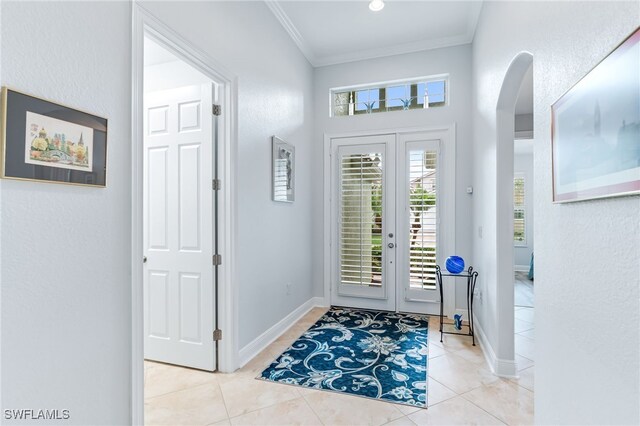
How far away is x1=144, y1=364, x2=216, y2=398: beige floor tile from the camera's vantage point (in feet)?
7.78

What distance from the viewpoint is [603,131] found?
1021 millimetres

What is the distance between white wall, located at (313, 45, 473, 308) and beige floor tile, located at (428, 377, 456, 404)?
1.76 meters

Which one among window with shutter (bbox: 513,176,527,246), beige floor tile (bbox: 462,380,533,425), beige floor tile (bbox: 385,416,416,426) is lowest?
beige floor tile (bbox: 385,416,416,426)

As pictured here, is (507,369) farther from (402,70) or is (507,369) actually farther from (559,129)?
(402,70)

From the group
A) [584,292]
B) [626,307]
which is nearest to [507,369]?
[584,292]

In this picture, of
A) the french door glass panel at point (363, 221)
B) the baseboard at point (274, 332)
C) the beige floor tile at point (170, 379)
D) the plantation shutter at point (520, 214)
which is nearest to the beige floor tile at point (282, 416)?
the beige floor tile at point (170, 379)

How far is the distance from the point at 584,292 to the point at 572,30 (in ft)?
3.35

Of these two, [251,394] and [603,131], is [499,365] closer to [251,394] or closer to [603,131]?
[251,394]

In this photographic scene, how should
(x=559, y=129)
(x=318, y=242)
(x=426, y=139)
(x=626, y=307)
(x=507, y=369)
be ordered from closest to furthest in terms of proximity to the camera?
(x=626, y=307)
(x=559, y=129)
(x=507, y=369)
(x=426, y=139)
(x=318, y=242)

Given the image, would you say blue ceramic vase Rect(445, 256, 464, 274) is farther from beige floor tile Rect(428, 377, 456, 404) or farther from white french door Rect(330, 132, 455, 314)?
beige floor tile Rect(428, 377, 456, 404)

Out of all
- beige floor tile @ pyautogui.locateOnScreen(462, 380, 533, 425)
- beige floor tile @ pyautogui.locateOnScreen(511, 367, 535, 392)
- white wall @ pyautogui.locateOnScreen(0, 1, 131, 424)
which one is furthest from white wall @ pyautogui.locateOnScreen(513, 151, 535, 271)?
white wall @ pyautogui.locateOnScreen(0, 1, 131, 424)

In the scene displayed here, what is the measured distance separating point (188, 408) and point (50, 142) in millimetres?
1794

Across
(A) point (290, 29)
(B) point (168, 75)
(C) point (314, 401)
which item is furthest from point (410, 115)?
(C) point (314, 401)

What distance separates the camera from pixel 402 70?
416 cm
